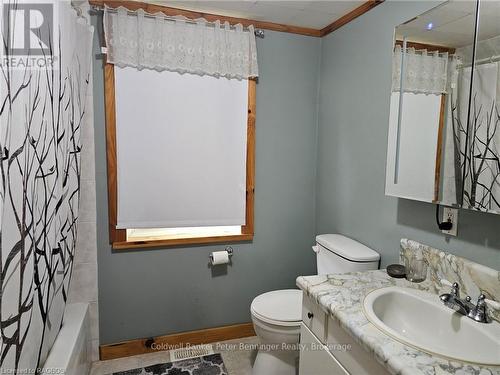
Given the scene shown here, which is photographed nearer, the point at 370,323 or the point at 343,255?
the point at 370,323

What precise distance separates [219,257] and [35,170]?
1335 mm

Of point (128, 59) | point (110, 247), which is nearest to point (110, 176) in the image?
point (110, 247)

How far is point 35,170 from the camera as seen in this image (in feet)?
3.44

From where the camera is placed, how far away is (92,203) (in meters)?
1.97

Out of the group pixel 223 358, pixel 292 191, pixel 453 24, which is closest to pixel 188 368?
pixel 223 358

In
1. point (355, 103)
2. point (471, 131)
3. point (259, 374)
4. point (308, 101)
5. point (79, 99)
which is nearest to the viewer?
point (471, 131)

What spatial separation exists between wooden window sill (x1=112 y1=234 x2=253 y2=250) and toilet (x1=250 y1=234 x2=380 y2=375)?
0.49 metres

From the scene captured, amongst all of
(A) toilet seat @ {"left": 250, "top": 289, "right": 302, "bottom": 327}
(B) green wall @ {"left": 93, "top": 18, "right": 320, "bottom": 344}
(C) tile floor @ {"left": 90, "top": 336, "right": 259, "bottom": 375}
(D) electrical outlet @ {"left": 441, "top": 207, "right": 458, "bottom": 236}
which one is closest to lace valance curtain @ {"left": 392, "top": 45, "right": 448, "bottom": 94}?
(D) electrical outlet @ {"left": 441, "top": 207, "right": 458, "bottom": 236}

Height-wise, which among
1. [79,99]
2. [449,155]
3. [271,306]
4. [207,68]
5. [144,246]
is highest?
[207,68]

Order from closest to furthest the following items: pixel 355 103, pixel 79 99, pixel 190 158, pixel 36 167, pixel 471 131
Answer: pixel 36 167
pixel 471 131
pixel 79 99
pixel 355 103
pixel 190 158

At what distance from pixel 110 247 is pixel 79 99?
0.94 m

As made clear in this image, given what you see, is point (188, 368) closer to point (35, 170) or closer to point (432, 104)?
point (35, 170)

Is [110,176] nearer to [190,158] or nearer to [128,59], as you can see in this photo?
[190,158]

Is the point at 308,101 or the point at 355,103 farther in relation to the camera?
the point at 308,101
